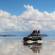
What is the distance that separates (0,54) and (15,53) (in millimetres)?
1900

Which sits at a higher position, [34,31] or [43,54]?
[34,31]

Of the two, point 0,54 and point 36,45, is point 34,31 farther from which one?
point 0,54

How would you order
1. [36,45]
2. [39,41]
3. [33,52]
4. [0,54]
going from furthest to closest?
[39,41]
[36,45]
[33,52]
[0,54]

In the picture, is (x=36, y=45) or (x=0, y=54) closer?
(x=0, y=54)

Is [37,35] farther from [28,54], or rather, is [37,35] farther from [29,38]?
[28,54]

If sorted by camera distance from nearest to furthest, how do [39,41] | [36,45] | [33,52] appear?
[33,52]
[36,45]
[39,41]

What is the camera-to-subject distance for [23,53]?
35000mm

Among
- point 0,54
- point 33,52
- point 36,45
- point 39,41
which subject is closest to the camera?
point 0,54

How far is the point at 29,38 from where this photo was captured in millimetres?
48500

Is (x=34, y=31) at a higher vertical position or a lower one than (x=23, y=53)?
higher

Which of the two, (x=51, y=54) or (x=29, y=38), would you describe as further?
(x=29, y=38)

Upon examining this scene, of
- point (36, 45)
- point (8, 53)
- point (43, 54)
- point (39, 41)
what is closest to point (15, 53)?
point (8, 53)

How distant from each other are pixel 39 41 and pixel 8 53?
45.5ft

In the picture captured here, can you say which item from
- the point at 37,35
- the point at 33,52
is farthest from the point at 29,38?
the point at 33,52
